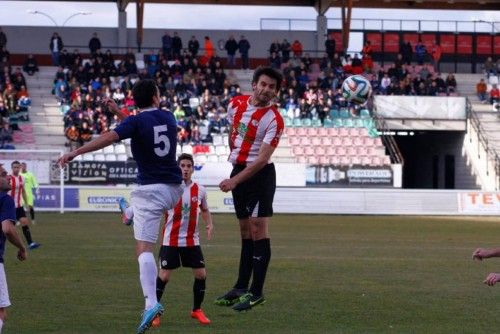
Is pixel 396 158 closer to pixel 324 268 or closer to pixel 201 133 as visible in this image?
pixel 201 133

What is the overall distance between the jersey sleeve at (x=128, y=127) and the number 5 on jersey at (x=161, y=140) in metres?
0.20

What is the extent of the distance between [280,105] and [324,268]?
32257 mm

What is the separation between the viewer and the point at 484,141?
172ft

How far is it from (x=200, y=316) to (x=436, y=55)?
48905mm

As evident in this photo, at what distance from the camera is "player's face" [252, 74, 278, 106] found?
12.0m

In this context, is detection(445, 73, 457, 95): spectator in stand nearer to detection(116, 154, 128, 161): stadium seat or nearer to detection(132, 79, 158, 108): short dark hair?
detection(116, 154, 128, 161): stadium seat

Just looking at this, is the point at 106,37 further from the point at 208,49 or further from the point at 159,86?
the point at 159,86

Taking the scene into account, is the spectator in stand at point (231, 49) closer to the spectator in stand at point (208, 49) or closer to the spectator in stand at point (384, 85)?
the spectator in stand at point (208, 49)

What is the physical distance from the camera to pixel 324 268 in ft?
64.8

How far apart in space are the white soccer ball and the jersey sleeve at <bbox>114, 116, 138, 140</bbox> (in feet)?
25.2

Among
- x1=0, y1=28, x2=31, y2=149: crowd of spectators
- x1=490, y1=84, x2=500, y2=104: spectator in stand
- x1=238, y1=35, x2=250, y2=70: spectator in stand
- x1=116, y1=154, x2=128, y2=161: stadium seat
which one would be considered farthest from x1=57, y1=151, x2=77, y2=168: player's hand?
x1=238, y1=35, x2=250, y2=70: spectator in stand

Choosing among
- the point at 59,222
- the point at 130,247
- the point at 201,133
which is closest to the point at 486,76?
the point at 201,133

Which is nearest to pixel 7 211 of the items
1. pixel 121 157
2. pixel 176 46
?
pixel 121 157

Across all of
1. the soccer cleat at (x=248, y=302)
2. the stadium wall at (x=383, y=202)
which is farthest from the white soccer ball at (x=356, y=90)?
the stadium wall at (x=383, y=202)
